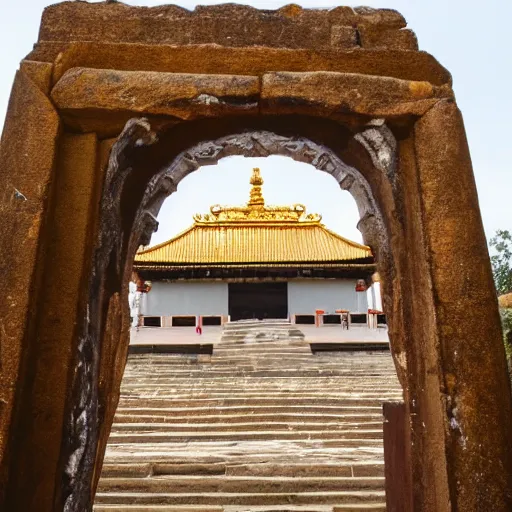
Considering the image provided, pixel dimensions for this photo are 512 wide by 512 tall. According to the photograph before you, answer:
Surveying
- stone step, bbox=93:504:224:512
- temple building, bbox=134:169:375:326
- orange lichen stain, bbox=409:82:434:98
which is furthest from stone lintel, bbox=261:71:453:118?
temple building, bbox=134:169:375:326

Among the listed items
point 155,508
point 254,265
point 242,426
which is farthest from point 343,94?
point 254,265

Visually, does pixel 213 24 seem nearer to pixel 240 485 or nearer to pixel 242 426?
pixel 240 485

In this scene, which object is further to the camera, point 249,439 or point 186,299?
point 186,299

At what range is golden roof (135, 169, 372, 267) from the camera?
61.9ft

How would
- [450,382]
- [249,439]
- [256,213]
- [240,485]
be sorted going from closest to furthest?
[450,382]
[240,485]
[249,439]
[256,213]

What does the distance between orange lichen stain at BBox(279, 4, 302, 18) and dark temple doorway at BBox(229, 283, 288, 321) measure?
1948 cm

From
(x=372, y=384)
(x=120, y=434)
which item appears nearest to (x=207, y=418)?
(x=120, y=434)

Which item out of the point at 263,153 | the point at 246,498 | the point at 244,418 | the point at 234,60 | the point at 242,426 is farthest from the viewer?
the point at 244,418

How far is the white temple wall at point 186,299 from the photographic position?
64.1 ft

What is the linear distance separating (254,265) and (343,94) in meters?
16.3

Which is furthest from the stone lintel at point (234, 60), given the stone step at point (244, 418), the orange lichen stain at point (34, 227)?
the stone step at point (244, 418)

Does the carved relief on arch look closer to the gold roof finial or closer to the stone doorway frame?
the stone doorway frame

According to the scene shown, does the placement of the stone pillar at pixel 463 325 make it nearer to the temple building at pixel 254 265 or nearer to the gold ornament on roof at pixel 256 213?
the temple building at pixel 254 265

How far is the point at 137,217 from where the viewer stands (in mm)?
2758
